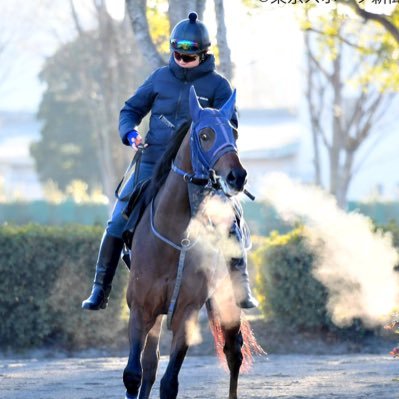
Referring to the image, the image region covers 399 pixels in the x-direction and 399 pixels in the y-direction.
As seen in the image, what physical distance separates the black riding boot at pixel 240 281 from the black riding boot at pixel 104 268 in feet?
3.11

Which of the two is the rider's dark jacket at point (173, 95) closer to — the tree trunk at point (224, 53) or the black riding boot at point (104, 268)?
the black riding boot at point (104, 268)

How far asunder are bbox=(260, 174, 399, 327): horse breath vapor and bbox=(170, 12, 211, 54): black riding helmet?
3509mm

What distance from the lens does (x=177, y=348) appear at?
8.70 m

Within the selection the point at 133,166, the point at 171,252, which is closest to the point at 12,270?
the point at 133,166

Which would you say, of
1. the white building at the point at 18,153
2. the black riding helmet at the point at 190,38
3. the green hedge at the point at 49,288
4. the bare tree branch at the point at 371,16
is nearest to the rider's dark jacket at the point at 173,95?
the black riding helmet at the point at 190,38

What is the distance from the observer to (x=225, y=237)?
30.5ft

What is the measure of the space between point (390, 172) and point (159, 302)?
40234 millimetres

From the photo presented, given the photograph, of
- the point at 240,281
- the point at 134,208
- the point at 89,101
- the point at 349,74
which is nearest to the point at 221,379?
the point at 240,281

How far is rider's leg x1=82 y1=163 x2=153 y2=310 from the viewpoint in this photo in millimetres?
9641

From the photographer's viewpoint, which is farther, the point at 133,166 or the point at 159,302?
the point at 133,166

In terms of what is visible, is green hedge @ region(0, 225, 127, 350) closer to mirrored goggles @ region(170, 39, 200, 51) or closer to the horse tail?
the horse tail

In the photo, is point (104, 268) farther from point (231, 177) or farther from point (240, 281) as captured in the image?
point (231, 177)

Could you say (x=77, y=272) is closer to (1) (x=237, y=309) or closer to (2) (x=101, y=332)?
(2) (x=101, y=332)

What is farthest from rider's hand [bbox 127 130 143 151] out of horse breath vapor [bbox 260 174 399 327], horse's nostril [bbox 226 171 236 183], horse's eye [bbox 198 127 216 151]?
horse breath vapor [bbox 260 174 399 327]
